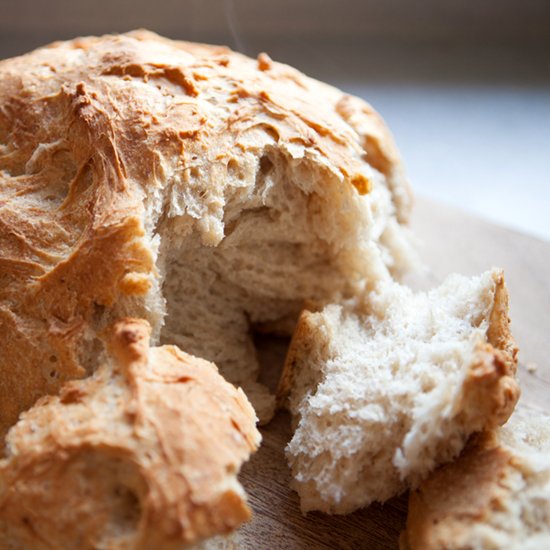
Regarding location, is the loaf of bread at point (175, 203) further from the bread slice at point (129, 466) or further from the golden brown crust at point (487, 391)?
the golden brown crust at point (487, 391)

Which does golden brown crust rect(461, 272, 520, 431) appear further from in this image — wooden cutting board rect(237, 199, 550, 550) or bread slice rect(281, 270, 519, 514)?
wooden cutting board rect(237, 199, 550, 550)

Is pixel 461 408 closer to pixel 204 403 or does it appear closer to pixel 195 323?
pixel 204 403

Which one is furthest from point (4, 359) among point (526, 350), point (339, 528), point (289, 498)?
point (526, 350)

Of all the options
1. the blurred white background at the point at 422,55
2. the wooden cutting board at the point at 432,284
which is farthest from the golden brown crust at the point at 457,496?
the blurred white background at the point at 422,55

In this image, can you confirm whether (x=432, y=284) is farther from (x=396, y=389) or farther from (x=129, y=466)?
(x=129, y=466)

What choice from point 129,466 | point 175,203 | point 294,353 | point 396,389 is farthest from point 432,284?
point 129,466

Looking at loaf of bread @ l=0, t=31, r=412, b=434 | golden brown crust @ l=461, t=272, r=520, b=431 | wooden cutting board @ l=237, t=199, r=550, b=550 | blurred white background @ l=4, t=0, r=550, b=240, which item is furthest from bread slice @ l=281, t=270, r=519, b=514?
blurred white background @ l=4, t=0, r=550, b=240
